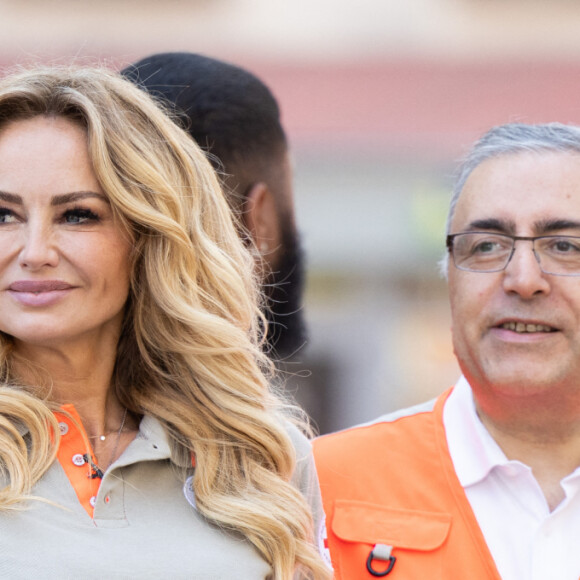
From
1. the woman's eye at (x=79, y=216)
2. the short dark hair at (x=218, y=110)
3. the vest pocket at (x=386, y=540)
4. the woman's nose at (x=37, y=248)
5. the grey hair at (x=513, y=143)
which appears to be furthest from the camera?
the short dark hair at (x=218, y=110)

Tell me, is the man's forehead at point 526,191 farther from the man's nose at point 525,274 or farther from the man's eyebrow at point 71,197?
the man's eyebrow at point 71,197

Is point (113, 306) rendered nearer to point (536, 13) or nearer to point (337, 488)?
point (337, 488)

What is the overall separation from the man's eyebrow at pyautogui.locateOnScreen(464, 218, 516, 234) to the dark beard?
2.05 ft

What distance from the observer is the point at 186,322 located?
8.07ft

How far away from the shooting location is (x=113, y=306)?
2.39 m

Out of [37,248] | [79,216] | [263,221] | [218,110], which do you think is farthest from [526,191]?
[37,248]

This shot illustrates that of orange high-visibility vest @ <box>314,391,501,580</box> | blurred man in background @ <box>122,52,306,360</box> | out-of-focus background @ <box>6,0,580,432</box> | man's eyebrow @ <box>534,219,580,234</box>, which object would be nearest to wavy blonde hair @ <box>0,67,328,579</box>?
orange high-visibility vest @ <box>314,391,501,580</box>

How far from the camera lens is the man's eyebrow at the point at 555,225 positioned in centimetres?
259

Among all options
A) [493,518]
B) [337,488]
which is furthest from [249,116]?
[493,518]

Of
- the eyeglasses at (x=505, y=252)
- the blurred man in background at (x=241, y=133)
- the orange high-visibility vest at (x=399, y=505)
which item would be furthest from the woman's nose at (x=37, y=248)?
the eyeglasses at (x=505, y=252)

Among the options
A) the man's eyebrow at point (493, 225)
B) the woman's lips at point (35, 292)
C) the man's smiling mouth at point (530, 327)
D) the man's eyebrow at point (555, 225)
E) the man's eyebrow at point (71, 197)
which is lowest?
the man's smiling mouth at point (530, 327)

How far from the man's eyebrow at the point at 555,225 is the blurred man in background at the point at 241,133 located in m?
0.76

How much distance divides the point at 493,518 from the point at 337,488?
0.39 m

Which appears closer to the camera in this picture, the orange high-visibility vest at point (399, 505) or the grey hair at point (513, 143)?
the orange high-visibility vest at point (399, 505)
